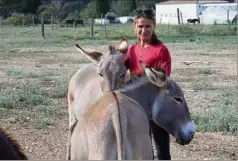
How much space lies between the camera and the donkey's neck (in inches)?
163

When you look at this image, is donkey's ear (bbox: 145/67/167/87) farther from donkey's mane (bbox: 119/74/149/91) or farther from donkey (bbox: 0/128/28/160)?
donkey (bbox: 0/128/28/160)

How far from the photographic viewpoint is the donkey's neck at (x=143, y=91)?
13.6 ft

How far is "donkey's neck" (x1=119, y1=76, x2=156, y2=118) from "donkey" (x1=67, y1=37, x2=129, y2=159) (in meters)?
0.22

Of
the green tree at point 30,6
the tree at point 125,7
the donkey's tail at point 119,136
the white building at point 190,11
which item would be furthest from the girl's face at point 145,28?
the tree at point 125,7

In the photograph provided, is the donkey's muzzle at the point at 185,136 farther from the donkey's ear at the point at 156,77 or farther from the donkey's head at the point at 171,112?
the donkey's ear at the point at 156,77

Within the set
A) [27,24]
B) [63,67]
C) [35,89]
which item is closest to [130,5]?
[27,24]

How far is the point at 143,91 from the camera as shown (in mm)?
4156

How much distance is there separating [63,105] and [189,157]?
4.17m

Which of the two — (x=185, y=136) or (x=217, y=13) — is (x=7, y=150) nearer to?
(x=185, y=136)

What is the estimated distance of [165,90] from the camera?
413 centimetres

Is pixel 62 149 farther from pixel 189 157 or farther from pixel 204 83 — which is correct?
pixel 204 83

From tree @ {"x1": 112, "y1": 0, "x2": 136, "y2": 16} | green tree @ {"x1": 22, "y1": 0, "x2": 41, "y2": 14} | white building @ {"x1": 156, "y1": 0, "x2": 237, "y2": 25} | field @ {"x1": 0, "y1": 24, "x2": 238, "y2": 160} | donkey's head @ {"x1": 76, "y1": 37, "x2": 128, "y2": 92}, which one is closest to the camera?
donkey's head @ {"x1": 76, "y1": 37, "x2": 128, "y2": 92}

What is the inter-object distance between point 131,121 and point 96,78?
225 cm

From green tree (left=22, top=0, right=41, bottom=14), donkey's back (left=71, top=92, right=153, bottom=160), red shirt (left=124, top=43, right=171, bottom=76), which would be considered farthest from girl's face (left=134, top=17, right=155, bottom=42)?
green tree (left=22, top=0, right=41, bottom=14)
